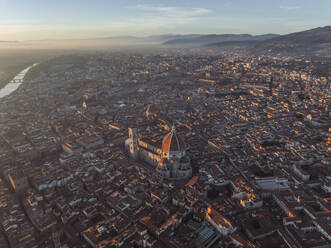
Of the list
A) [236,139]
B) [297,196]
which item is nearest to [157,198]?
[297,196]

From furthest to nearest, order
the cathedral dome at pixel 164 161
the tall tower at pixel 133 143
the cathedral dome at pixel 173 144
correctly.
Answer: the tall tower at pixel 133 143, the cathedral dome at pixel 173 144, the cathedral dome at pixel 164 161

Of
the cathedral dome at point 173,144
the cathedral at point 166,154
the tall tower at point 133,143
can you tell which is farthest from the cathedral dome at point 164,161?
the tall tower at point 133,143

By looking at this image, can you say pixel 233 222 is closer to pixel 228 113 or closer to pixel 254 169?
pixel 254 169

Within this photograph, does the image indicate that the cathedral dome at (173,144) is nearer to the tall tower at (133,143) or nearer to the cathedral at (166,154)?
the cathedral at (166,154)

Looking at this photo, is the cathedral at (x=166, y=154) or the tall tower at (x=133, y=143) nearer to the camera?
the cathedral at (x=166, y=154)

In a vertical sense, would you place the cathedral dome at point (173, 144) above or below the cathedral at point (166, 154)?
above

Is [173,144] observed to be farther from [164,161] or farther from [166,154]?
[164,161]

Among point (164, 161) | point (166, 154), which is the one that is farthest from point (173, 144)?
point (164, 161)

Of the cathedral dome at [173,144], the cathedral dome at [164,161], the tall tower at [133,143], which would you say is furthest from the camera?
the tall tower at [133,143]

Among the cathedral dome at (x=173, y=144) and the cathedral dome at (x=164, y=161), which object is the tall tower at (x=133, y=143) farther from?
the cathedral dome at (x=164, y=161)
